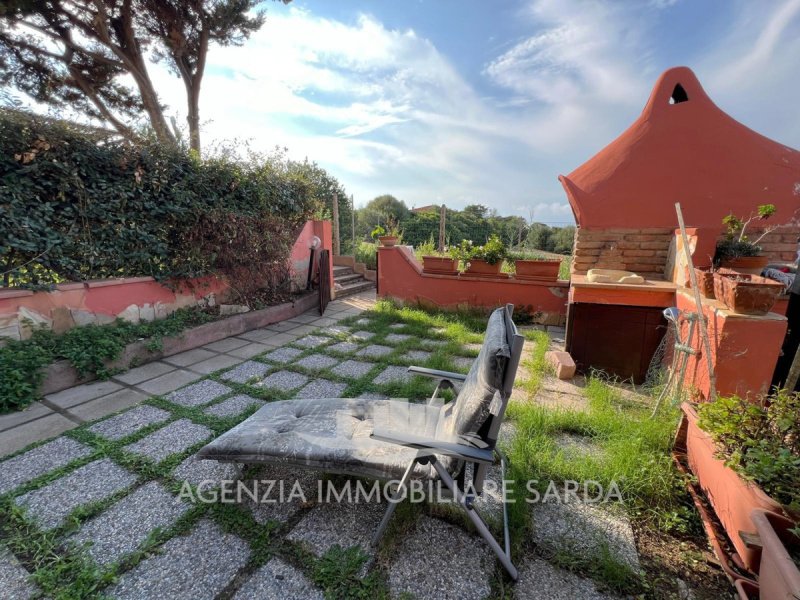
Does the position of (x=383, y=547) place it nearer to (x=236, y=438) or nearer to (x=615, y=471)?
(x=236, y=438)

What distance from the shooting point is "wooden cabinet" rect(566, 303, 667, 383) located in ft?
9.91

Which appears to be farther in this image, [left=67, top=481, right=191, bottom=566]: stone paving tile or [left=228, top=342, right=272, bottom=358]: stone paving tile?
[left=228, top=342, right=272, bottom=358]: stone paving tile

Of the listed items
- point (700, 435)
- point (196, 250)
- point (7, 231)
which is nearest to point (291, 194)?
point (196, 250)

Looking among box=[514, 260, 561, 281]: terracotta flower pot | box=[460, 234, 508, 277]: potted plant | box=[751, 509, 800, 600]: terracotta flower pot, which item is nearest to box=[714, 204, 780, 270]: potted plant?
box=[514, 260, 561, 281]: terracotta flower pot

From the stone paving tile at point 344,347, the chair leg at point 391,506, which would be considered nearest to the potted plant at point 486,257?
the stone paving tile at point 344,347

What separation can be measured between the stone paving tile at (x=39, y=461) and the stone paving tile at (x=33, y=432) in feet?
0.40

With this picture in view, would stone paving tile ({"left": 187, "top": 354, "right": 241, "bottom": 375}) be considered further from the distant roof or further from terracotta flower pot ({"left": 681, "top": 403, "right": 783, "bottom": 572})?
the distant roof

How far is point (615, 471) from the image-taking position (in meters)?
1.73

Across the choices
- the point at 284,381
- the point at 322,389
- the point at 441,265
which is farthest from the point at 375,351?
the point at 441,265

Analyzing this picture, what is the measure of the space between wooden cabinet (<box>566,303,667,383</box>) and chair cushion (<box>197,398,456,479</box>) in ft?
6.89

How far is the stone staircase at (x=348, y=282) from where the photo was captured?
679cm

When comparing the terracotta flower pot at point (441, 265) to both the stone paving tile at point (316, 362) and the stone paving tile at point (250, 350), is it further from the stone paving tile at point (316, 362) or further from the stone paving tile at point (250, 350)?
the stone paving tile at point (250, 350)

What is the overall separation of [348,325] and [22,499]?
3.43 m

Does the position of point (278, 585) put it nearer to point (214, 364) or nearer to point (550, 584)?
point (550, 584)
